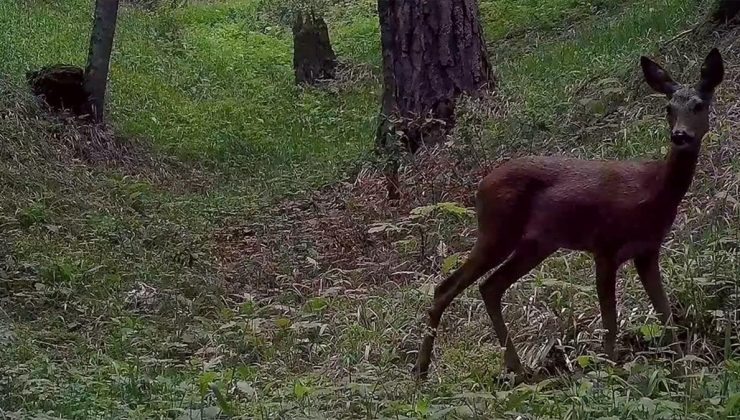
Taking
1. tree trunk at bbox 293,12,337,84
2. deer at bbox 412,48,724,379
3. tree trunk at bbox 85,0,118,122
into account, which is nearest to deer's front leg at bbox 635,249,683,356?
deer at bbox 412,48,724,379

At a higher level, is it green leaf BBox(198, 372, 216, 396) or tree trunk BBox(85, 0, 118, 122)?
tree trunk BBox(85, 0, 118, 122)

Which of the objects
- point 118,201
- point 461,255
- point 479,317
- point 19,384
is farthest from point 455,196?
point 19,384

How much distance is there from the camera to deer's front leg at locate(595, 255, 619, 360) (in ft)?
13.4

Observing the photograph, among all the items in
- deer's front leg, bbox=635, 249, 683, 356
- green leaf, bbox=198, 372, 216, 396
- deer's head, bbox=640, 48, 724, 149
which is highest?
deer's head, bbox=640, 48, 724, 149

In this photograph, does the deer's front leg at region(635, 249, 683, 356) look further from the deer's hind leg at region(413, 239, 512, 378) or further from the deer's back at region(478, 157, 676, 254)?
the deer's hind leg at region(413, 239, 512, 378)

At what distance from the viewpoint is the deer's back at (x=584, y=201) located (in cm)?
399

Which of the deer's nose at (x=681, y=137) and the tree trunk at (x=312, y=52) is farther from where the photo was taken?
the tree trunk at (x=312, y=52)

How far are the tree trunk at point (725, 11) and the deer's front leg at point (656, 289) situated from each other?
15.9 feet

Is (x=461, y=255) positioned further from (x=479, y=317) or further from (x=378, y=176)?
(x=378, y=176)

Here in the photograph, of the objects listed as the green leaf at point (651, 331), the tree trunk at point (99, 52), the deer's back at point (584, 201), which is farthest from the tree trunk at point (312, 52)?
the green leaf at point (651, 331)

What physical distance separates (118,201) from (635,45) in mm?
4725

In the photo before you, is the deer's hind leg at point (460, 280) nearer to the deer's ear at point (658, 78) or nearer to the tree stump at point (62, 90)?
the deer's ear at point (658, 78)

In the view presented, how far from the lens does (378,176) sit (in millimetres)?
8695

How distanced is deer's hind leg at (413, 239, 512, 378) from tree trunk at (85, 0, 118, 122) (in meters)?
6.92
